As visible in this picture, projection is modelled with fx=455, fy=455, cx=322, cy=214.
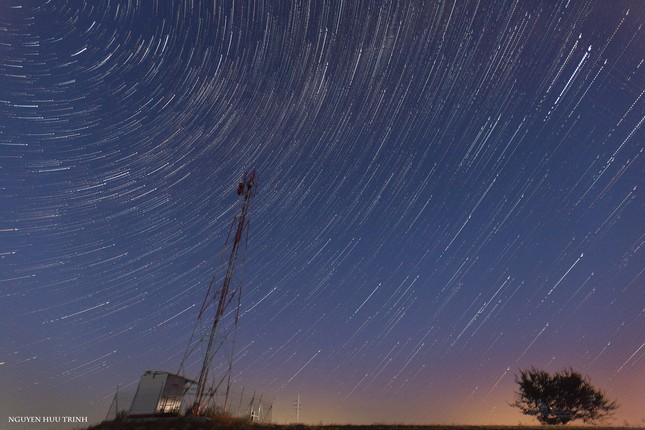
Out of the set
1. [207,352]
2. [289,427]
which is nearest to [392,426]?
[289,427]

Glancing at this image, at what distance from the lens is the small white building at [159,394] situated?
2077 cm

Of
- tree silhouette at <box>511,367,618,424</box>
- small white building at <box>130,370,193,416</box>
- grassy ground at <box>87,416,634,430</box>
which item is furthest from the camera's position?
tree silhouette at <box>511,367,618,424</box>

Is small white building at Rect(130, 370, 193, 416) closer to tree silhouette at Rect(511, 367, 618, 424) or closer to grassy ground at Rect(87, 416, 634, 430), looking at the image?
grassy ground at Rect(87, 416, 634, 430)

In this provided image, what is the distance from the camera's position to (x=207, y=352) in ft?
76.5

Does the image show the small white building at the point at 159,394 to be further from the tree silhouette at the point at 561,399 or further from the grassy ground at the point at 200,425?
the tree silhouette at the point at 561,399

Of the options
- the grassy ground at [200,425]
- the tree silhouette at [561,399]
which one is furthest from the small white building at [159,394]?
the tree silhouette at [561,399]

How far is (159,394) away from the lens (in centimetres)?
2102

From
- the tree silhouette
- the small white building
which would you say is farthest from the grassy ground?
the tree silhouette

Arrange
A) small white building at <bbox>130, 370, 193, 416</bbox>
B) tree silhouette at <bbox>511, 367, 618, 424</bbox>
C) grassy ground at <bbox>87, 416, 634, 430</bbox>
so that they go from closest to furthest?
grassy ground at <bbox>87, 416, 634, 430</bbox>
small white building at <bbox>130, 370, 193, 416</bbox>
tree silhouette at <bbox>511, 367, 618, 424</bbox>

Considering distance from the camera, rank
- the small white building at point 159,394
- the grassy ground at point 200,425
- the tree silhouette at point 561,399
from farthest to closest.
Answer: the tree silhouette at point 561,399, the small white building at point 159,394, the grassy ground at point 200,425

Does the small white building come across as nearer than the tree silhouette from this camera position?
Yes

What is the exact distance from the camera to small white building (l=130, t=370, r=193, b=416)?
20.8 meters

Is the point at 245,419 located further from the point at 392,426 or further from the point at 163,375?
the point at 392,426

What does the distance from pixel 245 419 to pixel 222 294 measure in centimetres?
695
